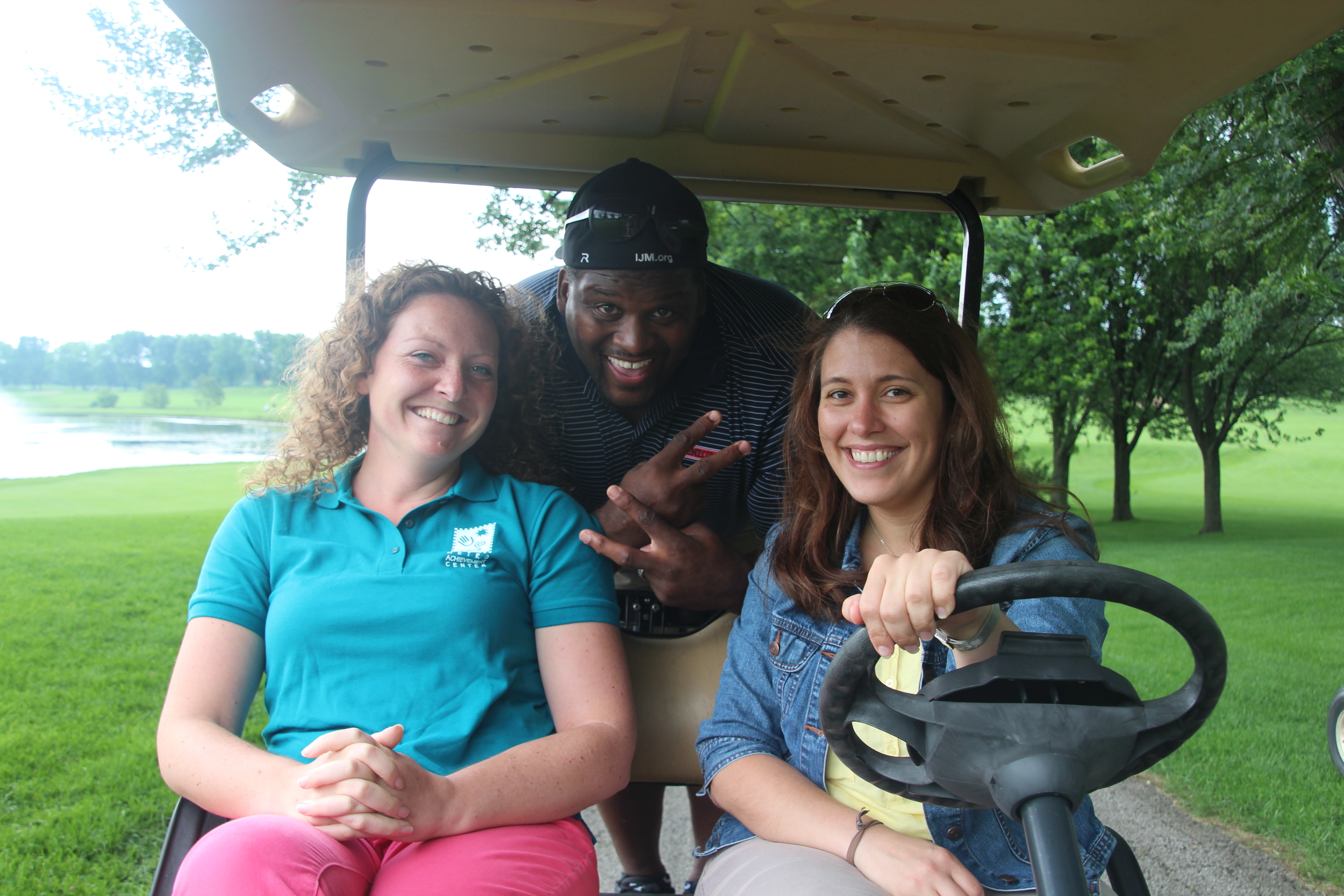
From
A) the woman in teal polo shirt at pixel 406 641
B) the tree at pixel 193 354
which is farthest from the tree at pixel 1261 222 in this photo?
the tree at pixel 193 354

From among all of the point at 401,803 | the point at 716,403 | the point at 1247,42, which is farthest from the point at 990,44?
the point at 401,803

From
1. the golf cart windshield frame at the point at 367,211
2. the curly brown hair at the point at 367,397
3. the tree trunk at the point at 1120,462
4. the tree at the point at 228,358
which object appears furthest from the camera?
the tree trunk at the point at 1120,462

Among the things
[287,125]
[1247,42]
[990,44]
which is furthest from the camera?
[287,125]

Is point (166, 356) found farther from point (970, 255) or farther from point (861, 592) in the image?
point (861, 592)

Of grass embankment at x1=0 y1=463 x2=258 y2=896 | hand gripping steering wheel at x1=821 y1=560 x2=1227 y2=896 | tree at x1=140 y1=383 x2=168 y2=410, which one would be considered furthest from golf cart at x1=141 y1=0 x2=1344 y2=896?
tree at x1=140 y1=383 x2=168 y2=410

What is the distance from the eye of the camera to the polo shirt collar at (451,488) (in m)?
1.96

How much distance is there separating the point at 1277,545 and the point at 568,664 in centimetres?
1617

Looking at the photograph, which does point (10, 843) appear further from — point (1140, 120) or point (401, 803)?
point (1140, 120)

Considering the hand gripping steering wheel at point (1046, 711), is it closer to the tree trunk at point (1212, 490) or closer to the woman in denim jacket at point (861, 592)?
the woman in denim jacket at point (861, 592)

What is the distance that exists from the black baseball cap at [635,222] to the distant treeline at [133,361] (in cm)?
696

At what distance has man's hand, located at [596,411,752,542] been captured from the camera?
2.17 m

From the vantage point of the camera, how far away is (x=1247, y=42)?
1.56 metres

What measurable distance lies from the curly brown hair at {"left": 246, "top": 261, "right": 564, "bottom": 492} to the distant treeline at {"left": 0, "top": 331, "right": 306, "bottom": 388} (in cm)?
685

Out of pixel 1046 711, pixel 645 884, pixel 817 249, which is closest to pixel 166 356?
pixel 817 249
